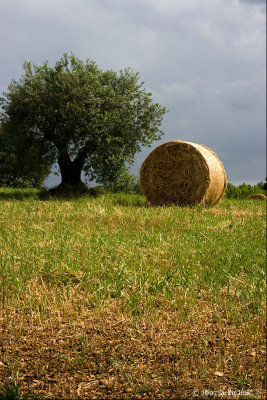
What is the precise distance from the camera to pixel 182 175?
547 inches

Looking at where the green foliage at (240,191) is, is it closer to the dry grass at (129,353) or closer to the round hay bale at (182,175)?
the round hay bale at (182,175)

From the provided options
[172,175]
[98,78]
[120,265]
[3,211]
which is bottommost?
[120,265]

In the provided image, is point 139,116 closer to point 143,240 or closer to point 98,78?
point 98,78

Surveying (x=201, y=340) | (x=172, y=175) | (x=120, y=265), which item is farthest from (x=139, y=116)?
(x=201, y=340)

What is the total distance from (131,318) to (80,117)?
12921 millimetres

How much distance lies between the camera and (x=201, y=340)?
385cm

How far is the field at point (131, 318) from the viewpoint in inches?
130

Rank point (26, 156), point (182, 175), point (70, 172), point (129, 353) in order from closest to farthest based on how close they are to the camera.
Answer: point (129, 353), point (182, 175), point (26, 156), point (70, 172)

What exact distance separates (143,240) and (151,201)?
24.6ft

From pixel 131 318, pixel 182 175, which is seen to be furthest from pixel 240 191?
pixel 131 318

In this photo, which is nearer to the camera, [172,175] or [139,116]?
[172,175]

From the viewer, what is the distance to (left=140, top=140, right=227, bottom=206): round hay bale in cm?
1337

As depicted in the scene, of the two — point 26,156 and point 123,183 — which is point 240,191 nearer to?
point 123,183

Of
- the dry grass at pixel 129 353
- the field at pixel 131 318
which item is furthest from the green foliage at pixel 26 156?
the dry grass at pixel 129 353
